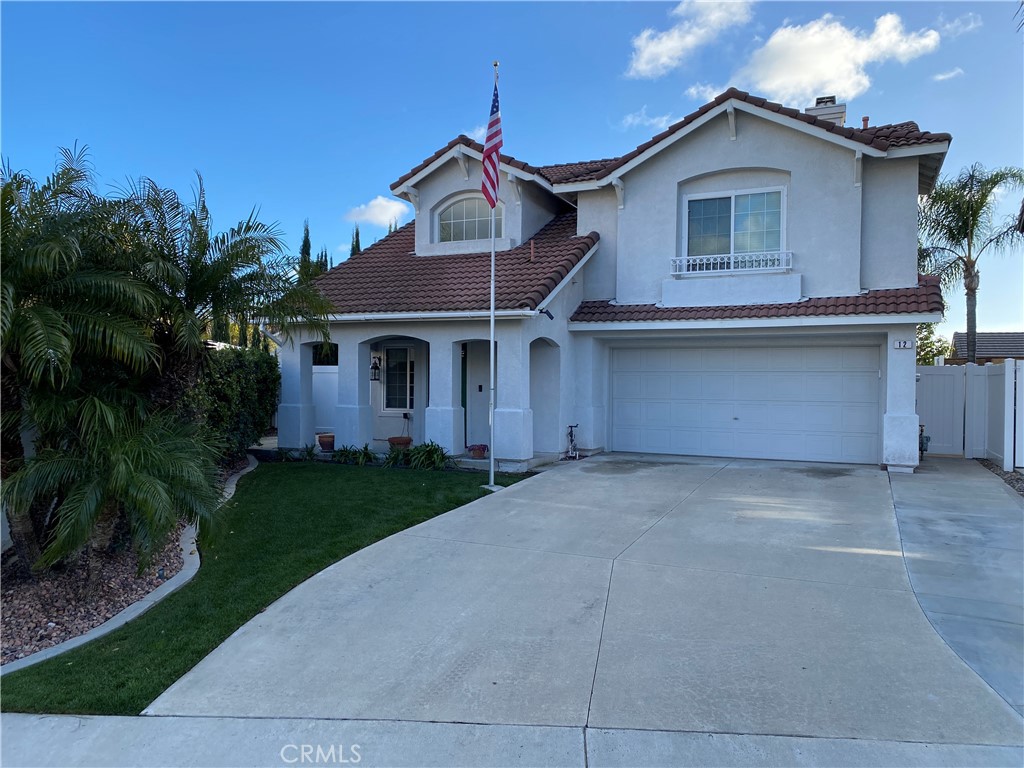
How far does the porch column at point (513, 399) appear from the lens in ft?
39.4

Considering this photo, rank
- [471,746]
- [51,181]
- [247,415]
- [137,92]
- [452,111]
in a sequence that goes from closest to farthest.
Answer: [471,746]
[51,181]
[137,92]
[247,415]
[452,111]

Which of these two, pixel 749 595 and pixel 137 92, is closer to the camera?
pixel 749 595

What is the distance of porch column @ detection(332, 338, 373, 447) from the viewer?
13.5 m

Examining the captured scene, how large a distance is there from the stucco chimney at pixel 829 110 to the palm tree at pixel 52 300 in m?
14.3

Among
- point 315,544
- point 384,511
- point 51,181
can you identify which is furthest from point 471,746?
point 51,181

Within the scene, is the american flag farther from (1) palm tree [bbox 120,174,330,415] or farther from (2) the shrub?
(2) the shrub

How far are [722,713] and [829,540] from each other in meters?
4.26

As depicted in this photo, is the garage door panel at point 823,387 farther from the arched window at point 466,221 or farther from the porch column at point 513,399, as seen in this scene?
the arched window at point 466,221

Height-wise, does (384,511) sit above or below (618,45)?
below

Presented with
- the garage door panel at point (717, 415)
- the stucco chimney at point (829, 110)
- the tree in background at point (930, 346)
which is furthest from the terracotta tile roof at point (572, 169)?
the tree in background at point (930, 346)

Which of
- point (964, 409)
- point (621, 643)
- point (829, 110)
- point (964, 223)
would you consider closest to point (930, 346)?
point (964, 223)

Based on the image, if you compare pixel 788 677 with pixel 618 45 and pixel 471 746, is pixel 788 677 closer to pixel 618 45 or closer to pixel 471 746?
pixel 471 746

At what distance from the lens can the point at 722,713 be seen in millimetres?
3719

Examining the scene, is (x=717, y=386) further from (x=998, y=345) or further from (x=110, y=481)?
(x=998, y=345)
